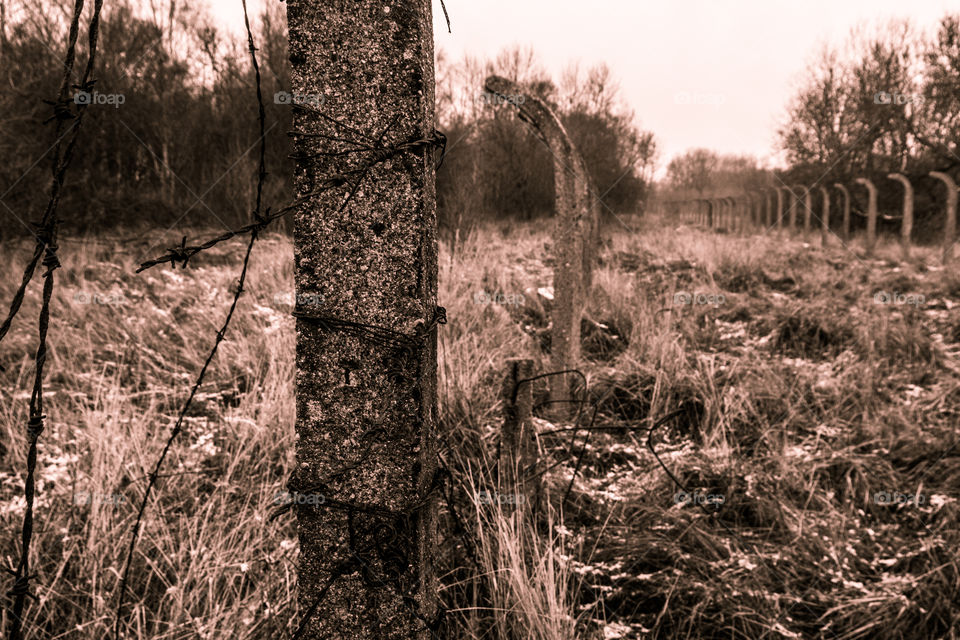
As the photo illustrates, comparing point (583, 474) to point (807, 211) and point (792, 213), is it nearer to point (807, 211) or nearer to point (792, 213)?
point (807, 211)

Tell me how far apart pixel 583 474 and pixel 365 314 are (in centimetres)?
196

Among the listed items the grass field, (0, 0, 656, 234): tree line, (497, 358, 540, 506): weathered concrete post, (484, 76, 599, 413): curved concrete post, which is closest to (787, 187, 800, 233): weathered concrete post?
(0, 0, 656, 234): tree line

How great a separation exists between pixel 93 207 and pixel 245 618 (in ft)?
35.6

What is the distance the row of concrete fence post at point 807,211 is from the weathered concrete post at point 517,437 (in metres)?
8.94

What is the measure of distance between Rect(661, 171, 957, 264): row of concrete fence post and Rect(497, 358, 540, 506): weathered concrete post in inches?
352

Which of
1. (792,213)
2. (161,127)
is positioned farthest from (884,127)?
(161,127)

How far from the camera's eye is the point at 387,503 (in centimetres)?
110

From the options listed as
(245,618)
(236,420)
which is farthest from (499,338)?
(245,618)

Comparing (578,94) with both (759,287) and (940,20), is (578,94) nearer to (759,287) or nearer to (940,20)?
(940,20)

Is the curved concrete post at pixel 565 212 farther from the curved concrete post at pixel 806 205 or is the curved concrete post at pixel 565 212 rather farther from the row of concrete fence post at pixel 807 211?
the curved concrete post at pixel 806 205

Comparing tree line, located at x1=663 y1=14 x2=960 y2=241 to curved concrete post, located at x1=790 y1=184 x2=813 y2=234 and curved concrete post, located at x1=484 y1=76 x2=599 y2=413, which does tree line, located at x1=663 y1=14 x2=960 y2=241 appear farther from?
curved concrete post, located at x1=484 y1=76 x2=599 y2=413

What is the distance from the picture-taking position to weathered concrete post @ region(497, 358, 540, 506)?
83.7 inches

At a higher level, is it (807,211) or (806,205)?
(806,205)

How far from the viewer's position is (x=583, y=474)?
276 centimetres
